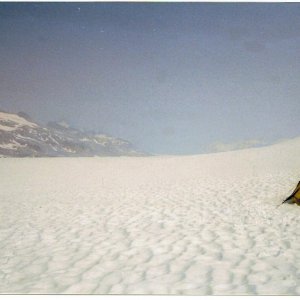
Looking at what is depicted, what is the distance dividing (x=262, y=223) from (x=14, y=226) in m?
6.28

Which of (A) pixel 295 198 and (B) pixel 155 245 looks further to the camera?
(A) pixel 295 198

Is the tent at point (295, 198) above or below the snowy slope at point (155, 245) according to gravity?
above

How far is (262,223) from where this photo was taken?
6.75 meters

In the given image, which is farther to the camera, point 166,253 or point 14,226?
point 14,226

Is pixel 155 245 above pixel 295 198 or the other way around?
the other way around

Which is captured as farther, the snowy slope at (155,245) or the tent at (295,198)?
the tent at (295,198)

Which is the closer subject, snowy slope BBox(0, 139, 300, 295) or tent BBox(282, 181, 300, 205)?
snowy slope BBox(0, 139, 300, 295)

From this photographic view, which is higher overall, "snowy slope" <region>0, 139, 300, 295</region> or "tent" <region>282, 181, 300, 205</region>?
"tent" <region>282, 181, 300, 205</region>

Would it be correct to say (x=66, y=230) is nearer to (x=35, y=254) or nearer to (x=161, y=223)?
(x=35, y=254)

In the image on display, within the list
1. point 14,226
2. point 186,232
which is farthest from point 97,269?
point 14,226

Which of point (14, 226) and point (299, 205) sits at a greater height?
point (299, 205)
